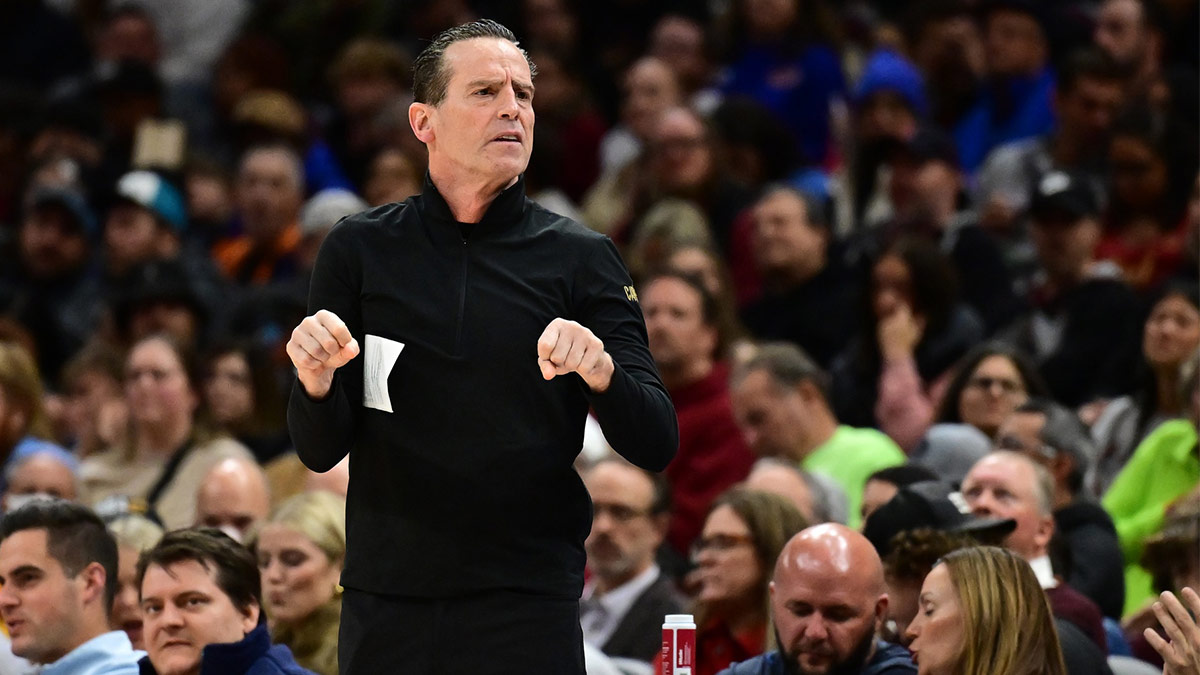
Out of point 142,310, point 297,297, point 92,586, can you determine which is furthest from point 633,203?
point 92,586

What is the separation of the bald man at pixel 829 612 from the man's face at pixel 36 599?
5.37ft

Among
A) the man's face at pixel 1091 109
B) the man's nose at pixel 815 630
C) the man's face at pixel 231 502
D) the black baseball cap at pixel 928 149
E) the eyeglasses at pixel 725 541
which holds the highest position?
the man's face at pixel 1091 109

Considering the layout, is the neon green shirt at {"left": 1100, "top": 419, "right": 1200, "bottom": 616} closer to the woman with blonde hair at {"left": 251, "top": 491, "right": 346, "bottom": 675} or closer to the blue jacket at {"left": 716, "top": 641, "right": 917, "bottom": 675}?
the blue jacket at {"left": 716, "top": 641, "right": 917, "bottom": 675}

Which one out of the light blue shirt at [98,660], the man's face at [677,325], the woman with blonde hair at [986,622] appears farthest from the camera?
the man's face at [677,325]

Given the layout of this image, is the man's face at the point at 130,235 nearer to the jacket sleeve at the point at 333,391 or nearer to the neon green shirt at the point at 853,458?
the neon green shirt at the point at 853,458

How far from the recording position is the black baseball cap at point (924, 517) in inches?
178

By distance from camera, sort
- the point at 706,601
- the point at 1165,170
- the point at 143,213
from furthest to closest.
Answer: the point at 143,213 < the point at 1165,170 < the point at 706,601

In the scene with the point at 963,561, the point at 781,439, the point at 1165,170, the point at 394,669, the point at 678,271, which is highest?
the point at 1165,170

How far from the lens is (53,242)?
29.2ft

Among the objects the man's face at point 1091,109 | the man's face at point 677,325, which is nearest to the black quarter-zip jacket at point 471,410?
the man's face at point 677,325

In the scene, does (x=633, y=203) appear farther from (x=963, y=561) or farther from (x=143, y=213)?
(x=963, y=561)

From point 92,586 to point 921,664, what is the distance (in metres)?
2.08

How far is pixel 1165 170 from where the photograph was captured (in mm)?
7578

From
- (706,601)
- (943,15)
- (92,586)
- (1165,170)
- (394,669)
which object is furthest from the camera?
(943,15)
